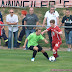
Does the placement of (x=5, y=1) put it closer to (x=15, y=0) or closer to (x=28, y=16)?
(x=15, y=0)

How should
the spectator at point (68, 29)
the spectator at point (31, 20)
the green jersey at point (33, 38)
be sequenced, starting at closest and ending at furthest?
the green jersey at point (33, 38)
the spectator at point (68, 29)
the spectator at point (31, 20)

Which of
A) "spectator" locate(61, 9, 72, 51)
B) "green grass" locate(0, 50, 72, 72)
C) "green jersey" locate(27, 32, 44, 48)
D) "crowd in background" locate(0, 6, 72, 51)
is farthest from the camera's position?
"crowd in background" locate(0, 6, 72, 51)

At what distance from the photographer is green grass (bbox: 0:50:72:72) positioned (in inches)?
468

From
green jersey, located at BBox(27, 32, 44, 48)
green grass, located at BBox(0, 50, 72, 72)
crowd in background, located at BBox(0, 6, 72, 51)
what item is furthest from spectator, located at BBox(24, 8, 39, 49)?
green jersey, located at BBox(27, 32, 44, 48)

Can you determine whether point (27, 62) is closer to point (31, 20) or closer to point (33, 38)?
point (33, 38)

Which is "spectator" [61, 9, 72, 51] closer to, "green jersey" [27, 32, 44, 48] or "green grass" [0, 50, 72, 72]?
"green grass" [0, 50, 72, 72]

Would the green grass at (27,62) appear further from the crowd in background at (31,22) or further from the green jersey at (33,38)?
the crowd in background at (31,22)

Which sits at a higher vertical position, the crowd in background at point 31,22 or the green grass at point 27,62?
the crowd in background at point 31,22

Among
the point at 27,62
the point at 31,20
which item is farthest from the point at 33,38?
the point at 31,20

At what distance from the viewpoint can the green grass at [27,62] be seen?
39.0 ft

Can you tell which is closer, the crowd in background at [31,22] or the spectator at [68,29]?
the spectator at [68,29]

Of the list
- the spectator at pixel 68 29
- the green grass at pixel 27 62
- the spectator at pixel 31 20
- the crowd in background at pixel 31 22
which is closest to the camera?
the green grass at pixel 27 62

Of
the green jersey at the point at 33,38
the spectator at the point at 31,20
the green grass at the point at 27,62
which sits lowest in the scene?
the green grass at the point at 27,62

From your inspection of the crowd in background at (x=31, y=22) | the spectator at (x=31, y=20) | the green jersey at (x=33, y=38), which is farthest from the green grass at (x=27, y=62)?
the spectator at (x=31, y=20)
